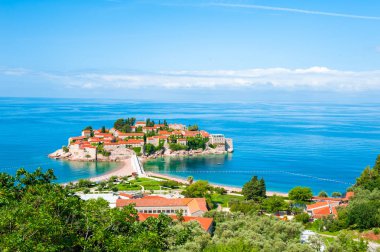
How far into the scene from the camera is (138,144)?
192ft

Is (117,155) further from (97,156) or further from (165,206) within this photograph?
(165,206)

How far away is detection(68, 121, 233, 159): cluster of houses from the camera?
188 ft

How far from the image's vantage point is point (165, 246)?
11.4m

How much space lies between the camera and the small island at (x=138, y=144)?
56312 mm

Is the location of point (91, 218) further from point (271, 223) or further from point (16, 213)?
point (271, 223)

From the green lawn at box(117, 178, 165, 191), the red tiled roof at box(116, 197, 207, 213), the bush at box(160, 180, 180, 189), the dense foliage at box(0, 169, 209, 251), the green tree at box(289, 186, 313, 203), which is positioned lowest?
the green lawn at box(117, 178, 165, 191)

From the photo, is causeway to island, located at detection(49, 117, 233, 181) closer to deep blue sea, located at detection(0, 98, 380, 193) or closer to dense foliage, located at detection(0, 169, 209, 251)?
deep blue sea, located at detection(0, 98, 380, 193)

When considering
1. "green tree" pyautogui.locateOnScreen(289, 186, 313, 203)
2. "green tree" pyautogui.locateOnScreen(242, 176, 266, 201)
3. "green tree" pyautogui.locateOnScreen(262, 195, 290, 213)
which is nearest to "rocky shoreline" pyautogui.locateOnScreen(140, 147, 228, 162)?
"green tree" pyautogui.locateOnScreen(242, 176, 266, 201)

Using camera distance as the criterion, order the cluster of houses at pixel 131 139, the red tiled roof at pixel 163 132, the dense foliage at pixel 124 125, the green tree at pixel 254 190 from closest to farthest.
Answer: the green tree at pixel 254 190 → the cluster of houses at pixel 131 139 → the red tiled roof at pixel 163 132 → the dense foliage at pixel 124 125

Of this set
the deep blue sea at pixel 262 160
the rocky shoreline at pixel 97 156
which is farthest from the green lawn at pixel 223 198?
the rocky shoreline at pixel 97 156

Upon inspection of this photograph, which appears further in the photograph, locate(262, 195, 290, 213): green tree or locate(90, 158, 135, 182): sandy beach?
locate(90, 158, 135, 182): sandy beach

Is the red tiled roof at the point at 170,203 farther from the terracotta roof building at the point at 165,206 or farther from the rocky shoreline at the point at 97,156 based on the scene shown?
the rocky shoreline at the point at 97,156

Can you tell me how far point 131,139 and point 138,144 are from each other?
234cm

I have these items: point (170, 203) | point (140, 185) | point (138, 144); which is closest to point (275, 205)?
point (170, 203)
